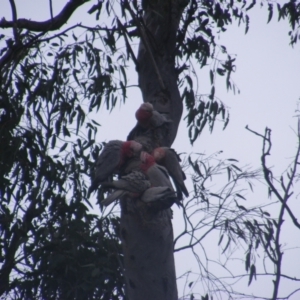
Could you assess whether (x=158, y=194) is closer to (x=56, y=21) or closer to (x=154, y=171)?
(x=154, y=171)

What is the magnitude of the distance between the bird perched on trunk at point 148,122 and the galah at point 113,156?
0.59ft

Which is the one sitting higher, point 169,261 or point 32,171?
point 32,171

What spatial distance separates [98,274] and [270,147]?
2007 millimetres

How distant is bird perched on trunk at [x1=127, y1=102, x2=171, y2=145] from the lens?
2734mm

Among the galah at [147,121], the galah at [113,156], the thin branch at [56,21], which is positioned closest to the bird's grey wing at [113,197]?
the galah at [113,156]

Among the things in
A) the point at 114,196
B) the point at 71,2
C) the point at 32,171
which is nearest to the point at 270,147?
the point at 114,196

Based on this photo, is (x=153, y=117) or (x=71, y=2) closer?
(x=153, y=117)

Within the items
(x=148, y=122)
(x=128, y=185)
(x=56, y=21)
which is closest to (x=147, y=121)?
(x=148, y=122)

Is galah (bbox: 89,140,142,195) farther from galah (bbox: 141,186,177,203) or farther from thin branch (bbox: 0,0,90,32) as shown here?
thin branch (bbox: 0,0,90,32)

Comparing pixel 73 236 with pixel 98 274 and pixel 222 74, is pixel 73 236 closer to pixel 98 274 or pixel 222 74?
pixel 98 274

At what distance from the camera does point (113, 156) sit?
8.41 feet

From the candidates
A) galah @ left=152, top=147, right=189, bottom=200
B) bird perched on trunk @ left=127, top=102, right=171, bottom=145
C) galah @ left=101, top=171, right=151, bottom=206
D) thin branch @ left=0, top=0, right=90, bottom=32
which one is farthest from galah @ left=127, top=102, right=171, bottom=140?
thin branch @ left=0, top=0, right=90, bottom=32

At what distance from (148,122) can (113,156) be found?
0.29 metres

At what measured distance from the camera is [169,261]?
2613mm
